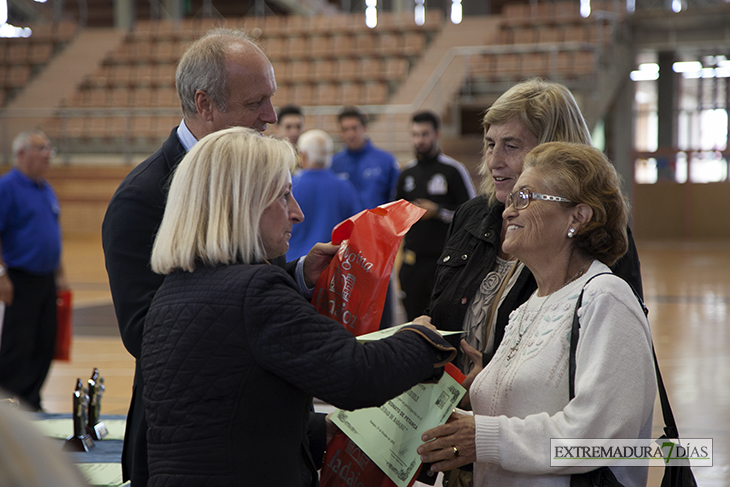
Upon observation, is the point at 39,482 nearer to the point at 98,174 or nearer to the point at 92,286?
the point at 92,286

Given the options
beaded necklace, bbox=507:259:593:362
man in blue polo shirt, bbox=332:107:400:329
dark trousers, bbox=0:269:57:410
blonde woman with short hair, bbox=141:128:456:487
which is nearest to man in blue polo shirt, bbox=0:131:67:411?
dark trousers, bbox=0:269:57:410

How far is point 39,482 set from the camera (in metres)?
0.47

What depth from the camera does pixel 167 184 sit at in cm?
176

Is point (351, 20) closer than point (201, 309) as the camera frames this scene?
No

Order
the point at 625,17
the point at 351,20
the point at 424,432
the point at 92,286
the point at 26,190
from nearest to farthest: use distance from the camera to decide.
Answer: the point at 424,432
the point at 26,190
the point at 92,286
the point at 625,17
the point at 351,20

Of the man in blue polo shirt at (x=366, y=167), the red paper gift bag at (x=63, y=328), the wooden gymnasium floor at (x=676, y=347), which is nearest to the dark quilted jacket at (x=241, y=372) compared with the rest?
the wooden gymnasium floor at (x=676, y=347)

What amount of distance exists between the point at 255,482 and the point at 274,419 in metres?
→ 0.12

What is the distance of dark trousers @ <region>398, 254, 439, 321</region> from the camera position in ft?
17.6

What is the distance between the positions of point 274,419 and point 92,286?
8.89 m

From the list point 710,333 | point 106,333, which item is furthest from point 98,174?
point 710,333

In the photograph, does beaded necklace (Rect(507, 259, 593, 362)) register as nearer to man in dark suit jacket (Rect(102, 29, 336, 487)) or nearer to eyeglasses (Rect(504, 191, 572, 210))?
eyeglasses (Rect(504, 191, 572, 210))

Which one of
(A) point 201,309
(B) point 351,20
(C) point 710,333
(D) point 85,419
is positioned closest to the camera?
(A) point 201,309

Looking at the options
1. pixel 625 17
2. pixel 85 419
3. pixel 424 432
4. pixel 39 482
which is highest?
pixel 625 17

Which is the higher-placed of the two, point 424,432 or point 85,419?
point 424,432
